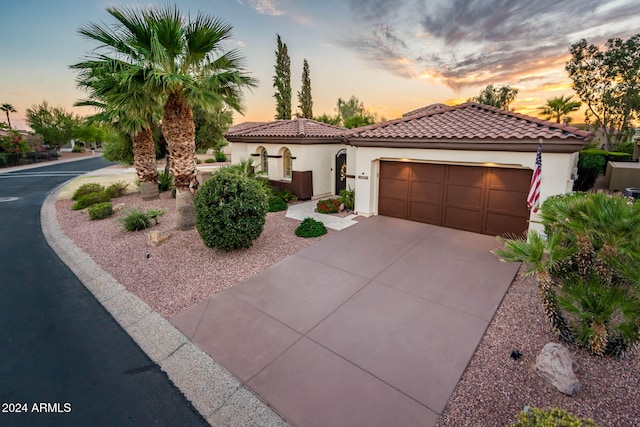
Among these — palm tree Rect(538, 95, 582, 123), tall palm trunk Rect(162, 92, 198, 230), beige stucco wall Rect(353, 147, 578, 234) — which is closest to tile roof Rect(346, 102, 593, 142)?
beige stucco wall Rect(353, 147, 578, 234)

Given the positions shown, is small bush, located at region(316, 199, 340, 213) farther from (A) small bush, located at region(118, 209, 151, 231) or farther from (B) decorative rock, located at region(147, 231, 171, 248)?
(A) small bush, located at region(118, 209, 151, 231)

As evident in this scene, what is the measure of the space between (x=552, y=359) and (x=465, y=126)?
25.1 ft

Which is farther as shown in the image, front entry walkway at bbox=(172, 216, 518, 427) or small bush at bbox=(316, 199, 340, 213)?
small bush at bbox=(316, 199, 340, 213)

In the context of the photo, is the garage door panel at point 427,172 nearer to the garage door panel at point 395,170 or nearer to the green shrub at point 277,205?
the garage door panel at point 395,170

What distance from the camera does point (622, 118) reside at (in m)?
30.5

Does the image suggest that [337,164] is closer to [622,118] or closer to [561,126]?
[561,126]

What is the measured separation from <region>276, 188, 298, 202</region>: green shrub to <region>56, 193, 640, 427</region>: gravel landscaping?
2.95m

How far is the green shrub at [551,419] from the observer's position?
96.8 inches

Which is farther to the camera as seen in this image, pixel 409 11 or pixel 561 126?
pixel 409 11

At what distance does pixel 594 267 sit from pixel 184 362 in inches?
252

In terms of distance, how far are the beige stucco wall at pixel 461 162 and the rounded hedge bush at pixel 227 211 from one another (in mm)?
5080

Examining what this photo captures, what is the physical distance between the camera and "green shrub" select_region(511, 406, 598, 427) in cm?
246

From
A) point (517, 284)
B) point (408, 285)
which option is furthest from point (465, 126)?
point (408, 285)

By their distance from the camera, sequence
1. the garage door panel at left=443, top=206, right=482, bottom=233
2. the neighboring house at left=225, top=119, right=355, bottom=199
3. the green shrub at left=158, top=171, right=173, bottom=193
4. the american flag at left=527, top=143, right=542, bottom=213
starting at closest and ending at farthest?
the american flag at left=527, top=143, right=542, bottom=213, the garage door panel at left=443, top=206, right=482, bottom=233, the neighboring house at left=225, top=119, right=355, bottom=199, the green shrub at left=158, top=171, right=173, bottom=193
